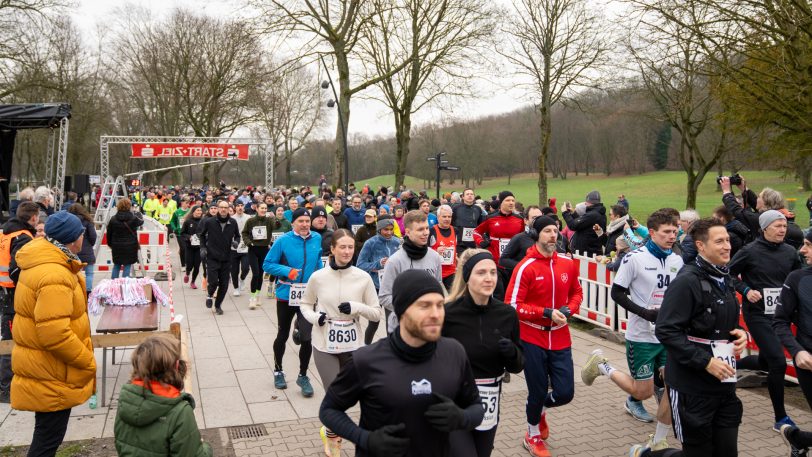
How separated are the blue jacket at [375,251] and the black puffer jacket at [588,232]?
13.5 ft

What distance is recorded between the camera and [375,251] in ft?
25.1

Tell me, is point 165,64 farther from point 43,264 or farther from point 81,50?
point 43,264

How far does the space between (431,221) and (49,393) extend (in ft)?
27.7

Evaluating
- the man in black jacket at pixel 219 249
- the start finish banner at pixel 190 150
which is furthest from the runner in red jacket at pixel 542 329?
the start finish banner at pixel 190 150

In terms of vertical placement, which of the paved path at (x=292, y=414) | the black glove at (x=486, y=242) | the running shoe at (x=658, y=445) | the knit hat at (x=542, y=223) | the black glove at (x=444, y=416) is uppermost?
the knit hat at (x=542, y=223)

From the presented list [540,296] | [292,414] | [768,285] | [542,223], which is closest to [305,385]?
[292,414]

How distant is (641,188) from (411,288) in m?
69.8

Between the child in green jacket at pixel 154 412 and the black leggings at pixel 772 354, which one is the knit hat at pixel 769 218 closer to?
the black leggings at pixel 772 354

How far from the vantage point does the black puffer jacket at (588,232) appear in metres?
10.8

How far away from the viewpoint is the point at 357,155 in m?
93.7

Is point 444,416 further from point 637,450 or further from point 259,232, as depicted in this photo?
point 259,232

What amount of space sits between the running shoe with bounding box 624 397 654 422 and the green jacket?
4597 mm

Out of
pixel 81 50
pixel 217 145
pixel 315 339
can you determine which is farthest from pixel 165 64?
pixel 315 339

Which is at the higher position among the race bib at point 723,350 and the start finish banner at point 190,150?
the start finish banner at point 190,150
